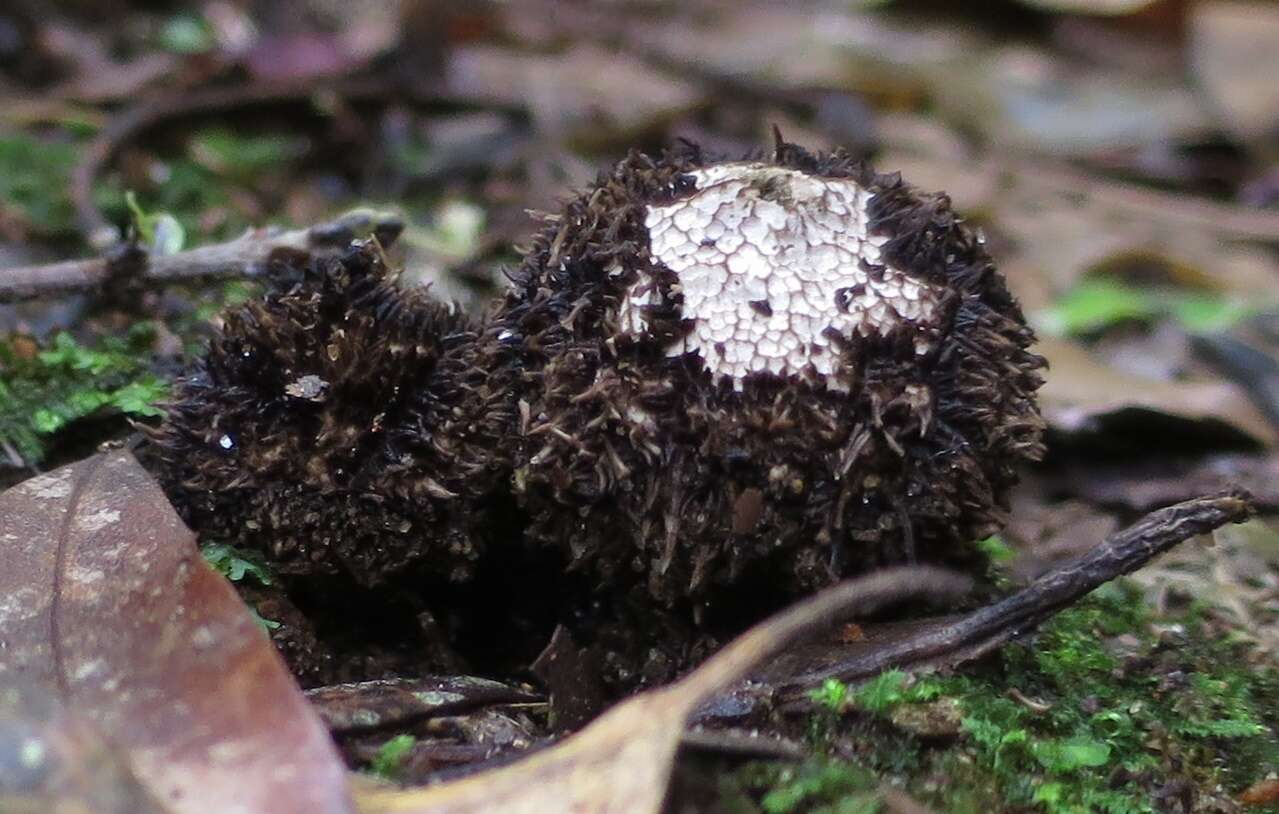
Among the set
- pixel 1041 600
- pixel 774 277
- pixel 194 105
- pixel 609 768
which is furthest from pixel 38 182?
pixel 1041 600

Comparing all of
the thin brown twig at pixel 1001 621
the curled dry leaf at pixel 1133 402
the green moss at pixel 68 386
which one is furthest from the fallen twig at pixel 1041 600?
the green moss at pixel 68 386

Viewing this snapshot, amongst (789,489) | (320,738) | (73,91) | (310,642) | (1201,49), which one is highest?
(1201,49)

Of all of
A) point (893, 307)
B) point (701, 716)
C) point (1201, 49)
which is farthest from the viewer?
point (1201, 49)

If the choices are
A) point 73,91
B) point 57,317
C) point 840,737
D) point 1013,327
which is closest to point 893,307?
point 1013,327

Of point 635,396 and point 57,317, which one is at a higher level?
point 57,317

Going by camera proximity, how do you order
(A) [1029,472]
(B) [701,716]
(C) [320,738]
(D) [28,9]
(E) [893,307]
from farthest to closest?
1. (D) [28,9]
2. (A) [1029,472]
3. (E) [893,307]
4. (B) [701,716]
5. (C) [320,738]

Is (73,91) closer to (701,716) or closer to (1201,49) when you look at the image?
(701,716)

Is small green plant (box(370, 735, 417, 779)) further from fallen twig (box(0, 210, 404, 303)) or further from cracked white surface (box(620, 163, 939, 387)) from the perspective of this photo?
fallen twig (box(0, 210, 404, 303))
